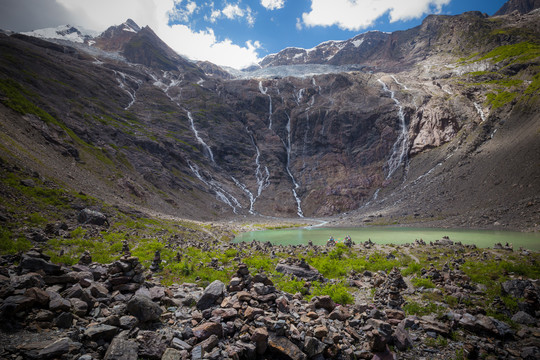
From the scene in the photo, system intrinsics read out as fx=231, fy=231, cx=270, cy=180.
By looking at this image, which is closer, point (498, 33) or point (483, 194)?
point (483, 194)

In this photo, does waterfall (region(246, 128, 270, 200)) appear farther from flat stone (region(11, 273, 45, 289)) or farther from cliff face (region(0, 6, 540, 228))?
flat stone (region(11, 273, 45, 289))

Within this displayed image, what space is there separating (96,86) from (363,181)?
147 m

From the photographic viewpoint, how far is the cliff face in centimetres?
6394

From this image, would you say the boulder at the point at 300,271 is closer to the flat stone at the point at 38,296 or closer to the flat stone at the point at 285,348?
the flat stone at the point at 285,348

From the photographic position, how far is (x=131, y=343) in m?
5.71

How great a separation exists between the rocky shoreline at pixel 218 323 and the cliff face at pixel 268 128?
34.0 m

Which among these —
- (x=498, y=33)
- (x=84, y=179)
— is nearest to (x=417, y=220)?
(x=84, y=179)

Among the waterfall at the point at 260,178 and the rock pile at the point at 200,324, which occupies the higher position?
the waterfall at the point at 260,178

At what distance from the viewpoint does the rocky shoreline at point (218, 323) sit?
556 cm

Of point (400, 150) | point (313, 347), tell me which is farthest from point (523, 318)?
point (400, 150)

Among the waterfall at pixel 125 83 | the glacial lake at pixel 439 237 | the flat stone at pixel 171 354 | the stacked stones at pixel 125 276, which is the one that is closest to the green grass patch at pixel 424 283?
the flat stone at pixel 171 354

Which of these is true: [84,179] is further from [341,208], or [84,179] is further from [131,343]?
[341,208]

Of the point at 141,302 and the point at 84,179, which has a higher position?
the point at 84,179

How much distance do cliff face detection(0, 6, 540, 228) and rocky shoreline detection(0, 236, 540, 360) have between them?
112 feet
